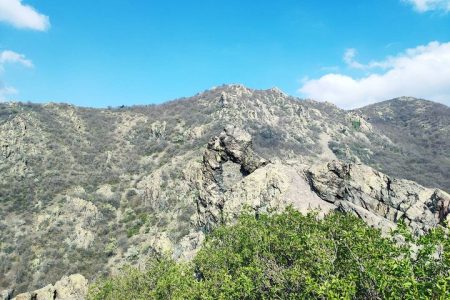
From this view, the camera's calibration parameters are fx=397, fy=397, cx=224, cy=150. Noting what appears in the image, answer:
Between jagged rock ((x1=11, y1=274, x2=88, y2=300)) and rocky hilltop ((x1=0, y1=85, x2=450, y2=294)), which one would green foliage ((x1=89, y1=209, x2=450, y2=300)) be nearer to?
rocky hilltop ((x1=0, y1=85, x2=450, y2=294))

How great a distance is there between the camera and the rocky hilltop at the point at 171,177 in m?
52.1

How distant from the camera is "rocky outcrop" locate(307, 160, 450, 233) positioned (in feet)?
152

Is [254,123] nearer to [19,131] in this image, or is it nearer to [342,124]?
[342,124]

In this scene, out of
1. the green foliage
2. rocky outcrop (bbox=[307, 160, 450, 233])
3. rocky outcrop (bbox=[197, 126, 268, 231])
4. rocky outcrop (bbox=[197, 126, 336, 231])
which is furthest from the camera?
rocky outcrop (bbox=[197, 126, 268, 231])

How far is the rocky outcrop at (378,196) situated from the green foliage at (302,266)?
1554cm

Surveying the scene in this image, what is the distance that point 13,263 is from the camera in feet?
243

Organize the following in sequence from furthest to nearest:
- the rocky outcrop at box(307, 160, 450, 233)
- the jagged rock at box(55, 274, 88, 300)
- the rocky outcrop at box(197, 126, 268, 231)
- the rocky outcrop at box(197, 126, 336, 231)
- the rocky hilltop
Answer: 1. the rocky outcrop at box(197, 126, 268, 231)
2. the jagged rock at box(55, 274, 88, 300)
3. the rocky hilltop
4. the rocky outcrop at box(197, 126, 336, 231)
5. the rocky outcrop at box(307, 160, 450, 233)

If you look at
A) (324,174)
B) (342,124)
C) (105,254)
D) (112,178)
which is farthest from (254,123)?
(324,174)

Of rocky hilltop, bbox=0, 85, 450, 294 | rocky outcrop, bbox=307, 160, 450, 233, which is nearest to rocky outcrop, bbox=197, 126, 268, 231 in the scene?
rocky hilltop, bbox=0, 85, 450, 294

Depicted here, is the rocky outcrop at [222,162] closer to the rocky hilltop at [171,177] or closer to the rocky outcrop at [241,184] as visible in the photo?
the rocky outcrop at [241,184]

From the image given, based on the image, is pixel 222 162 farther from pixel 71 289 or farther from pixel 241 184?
pixel 71 289

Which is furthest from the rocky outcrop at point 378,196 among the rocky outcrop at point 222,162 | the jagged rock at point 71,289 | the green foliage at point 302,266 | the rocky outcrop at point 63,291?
the rocky outcrop at point 63,291

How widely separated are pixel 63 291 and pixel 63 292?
0.14 m

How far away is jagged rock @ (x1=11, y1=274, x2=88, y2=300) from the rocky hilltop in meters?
12.0
